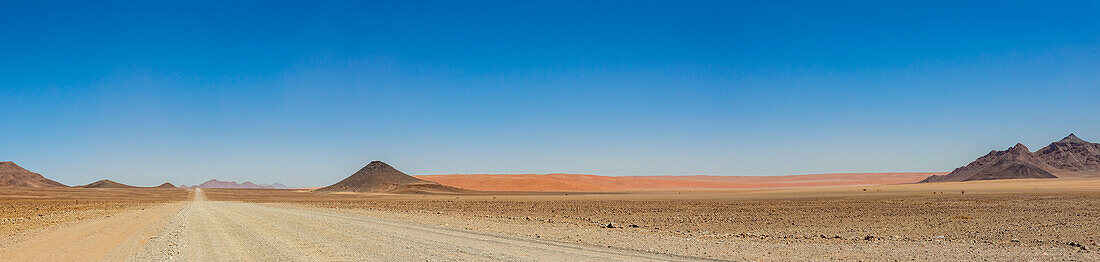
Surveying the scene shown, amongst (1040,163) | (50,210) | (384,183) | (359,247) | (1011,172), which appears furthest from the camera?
(1040,163)

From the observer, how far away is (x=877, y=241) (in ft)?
49.8

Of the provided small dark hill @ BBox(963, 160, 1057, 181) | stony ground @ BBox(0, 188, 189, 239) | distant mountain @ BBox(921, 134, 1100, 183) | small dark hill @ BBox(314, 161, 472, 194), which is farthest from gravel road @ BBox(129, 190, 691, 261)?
distant mountain @ BBox(921, 134, 1100, 183)

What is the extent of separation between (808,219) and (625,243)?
42.1 feet

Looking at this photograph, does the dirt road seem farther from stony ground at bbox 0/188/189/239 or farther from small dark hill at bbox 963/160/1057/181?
small dark hill at bbox 963/160/1057/181

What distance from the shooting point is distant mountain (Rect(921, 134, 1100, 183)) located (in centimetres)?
11370

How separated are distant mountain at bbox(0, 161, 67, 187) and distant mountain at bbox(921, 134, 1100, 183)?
722ft

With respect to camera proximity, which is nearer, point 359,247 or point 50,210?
point 359,247

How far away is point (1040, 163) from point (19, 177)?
9624 inches

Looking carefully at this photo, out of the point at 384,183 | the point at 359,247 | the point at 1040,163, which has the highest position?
the point at 1040,163

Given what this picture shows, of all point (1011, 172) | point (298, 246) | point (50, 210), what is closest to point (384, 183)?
point (50, 210)

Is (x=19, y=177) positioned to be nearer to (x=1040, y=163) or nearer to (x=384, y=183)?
(x=384, y=183)

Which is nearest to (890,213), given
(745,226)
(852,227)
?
(852,227)

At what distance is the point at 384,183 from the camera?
329 ft

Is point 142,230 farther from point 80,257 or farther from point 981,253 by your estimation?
point 981,253
